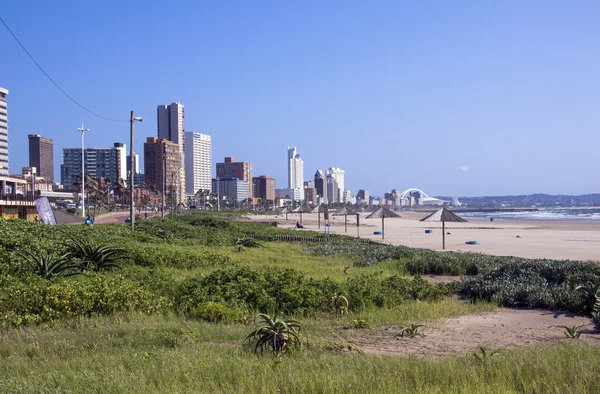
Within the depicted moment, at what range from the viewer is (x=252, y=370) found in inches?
222

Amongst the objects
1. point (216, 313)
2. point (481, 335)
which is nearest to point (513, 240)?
point (481, 335)

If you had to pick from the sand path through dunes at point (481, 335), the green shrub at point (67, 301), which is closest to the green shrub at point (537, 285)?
the sand path through dunes at point (481, 335)

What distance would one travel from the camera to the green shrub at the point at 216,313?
30.0ft

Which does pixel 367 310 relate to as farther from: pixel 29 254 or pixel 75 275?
pixel 29 254

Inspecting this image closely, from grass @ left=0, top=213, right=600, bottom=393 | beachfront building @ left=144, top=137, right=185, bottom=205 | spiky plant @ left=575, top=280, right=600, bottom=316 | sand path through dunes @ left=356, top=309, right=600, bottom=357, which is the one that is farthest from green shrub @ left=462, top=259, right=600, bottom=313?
beachfront building @ left=144, top=137, right=185, bottom=205

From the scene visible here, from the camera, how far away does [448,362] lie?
232 inches

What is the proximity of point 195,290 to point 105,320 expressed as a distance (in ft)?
6.89

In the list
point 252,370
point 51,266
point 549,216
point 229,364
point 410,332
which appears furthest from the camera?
point 549,216

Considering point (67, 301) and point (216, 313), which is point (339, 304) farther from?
point (67, 301)

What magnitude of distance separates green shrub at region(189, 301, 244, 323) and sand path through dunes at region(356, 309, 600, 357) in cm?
234

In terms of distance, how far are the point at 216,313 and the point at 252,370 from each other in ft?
12.1

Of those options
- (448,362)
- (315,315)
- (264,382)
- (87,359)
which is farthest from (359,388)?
(315,315)

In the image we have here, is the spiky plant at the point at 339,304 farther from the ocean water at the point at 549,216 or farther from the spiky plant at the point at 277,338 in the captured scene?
the ocean water at the point at 549,216

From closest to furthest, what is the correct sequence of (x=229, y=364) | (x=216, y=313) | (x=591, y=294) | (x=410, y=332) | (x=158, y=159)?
(x=229, y=364)
(x=410, y=332)
(x=216, y=313)
(x=591, y=294)
(x=158, y=159)
